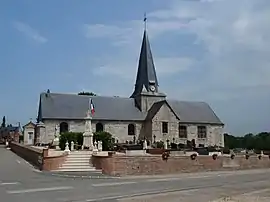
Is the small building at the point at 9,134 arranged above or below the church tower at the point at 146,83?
below

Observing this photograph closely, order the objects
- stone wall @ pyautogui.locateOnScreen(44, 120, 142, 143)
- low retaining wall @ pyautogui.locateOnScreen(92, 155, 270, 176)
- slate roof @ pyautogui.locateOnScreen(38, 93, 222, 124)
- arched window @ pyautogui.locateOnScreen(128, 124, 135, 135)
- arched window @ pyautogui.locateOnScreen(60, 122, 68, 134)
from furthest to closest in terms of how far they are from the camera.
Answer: arched window @ pyautogui.locateOnScreen(128, 124, 135, 135) → slate roof @ pyautogui.locateOnScreen(38, 93, 222, 124) → arched window @ pyautogui.locateOnScreen(60, 122, 68, 134) → stone wall @ pyautogui.locateOnScreen(44, 120, 142, 143) → low retaining wall @ pyautogui.locateOnScreen(92, 155, 270, 176)

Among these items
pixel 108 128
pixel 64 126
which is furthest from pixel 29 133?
pixel 108 128

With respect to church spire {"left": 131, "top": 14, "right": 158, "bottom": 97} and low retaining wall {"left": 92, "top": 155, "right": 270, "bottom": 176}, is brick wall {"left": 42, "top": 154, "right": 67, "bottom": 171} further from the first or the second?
church spire {"left": 131, "top": 14, "right": 158, "bottom": 97}

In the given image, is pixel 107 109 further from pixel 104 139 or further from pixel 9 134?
pixel 9 134

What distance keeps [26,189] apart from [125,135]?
46757 millimetres

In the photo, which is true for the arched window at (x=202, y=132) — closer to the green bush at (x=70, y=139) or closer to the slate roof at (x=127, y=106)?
the slate roof at (x=127, y=106)

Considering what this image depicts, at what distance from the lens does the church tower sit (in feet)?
215

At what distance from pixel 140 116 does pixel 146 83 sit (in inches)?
238

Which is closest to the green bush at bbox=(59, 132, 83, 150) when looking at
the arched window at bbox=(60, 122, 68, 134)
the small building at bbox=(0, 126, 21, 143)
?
the arched window at bbox=(60, 122, 68, 134)

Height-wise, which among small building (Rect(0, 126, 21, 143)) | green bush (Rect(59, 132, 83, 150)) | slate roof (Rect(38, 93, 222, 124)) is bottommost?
green bush (Rect(59, 132, 83, 150))

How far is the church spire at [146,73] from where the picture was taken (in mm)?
66812

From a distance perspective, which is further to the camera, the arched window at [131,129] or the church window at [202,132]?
the church window at [202,132]

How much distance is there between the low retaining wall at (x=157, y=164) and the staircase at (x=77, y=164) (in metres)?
0.50

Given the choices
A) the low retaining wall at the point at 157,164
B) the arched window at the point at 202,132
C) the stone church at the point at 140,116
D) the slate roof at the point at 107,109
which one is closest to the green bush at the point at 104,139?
the low retaining wall at the point at 157,164
